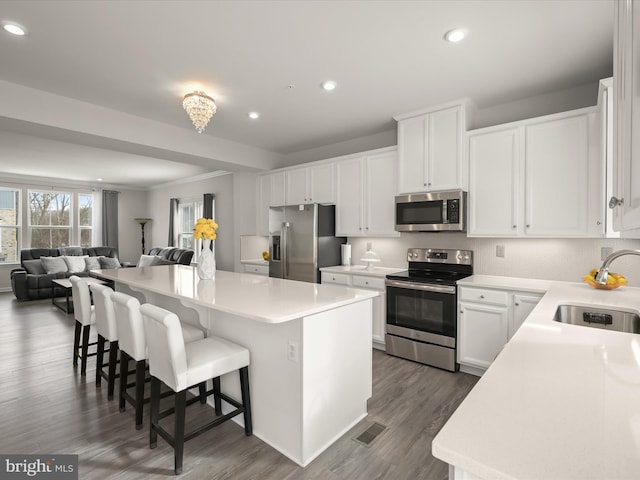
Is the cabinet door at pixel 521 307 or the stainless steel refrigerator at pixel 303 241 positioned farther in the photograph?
the stainless steel refrigerator at pixel 303 241

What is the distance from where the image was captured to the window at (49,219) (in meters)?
7.89

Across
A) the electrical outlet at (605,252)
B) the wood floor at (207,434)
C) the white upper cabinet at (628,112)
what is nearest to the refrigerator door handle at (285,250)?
the wood floor at (207,434)

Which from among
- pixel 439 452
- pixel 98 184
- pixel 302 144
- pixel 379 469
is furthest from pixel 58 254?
pixel 439 452

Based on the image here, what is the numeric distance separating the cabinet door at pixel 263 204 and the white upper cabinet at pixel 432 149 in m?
2.41

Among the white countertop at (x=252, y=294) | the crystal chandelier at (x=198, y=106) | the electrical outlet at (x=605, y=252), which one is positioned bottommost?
the white countertop at (x=252, y=294)

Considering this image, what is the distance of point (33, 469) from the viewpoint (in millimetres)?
1826

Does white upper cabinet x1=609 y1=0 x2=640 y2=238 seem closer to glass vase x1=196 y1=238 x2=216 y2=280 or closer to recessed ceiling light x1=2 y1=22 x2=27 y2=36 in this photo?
glass vase x1=196 y1=238 x2=216 y2=280

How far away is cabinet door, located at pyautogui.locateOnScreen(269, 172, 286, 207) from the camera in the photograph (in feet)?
16.6

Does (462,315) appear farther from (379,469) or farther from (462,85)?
(462,85)

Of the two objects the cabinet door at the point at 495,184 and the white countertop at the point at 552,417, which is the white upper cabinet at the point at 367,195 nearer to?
the cabinet door at the point at 495,184

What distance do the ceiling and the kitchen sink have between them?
1825mm

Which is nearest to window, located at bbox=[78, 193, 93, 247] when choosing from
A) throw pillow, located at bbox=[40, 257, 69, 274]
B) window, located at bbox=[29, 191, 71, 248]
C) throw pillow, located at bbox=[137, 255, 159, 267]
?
window, located at bbox=[29, 191, 71, 248]

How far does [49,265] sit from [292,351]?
7.56 metres

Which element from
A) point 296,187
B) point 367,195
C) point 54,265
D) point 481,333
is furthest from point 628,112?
point 54,265
